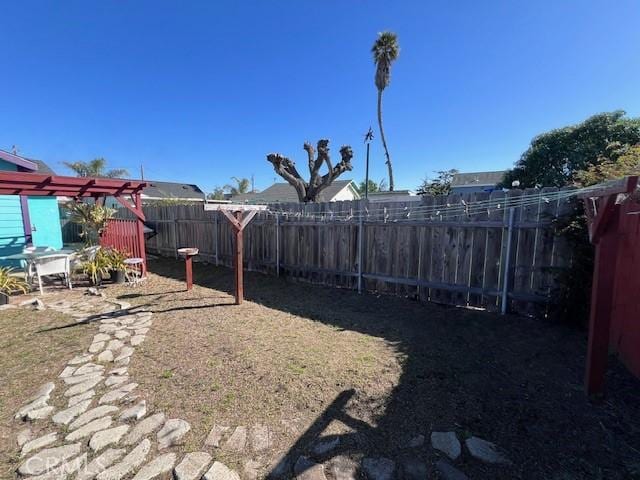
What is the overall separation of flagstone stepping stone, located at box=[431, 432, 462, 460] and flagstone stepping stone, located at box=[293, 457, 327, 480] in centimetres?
74

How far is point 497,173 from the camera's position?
27.9 metres

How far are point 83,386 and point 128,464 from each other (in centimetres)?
130

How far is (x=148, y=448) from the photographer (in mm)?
1773

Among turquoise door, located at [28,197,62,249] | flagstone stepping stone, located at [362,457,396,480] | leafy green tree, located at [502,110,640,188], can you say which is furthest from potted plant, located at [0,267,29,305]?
leafy green tree, located at [502,110,640,188]

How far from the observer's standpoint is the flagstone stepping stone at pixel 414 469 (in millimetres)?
1583

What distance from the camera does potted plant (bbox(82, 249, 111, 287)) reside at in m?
6.18

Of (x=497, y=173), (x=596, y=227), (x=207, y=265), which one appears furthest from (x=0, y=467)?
(x=497, y=173)

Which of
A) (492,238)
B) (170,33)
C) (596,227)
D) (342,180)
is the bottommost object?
(492,238)

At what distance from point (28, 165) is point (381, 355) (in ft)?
30.7

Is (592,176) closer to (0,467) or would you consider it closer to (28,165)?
(0,467)

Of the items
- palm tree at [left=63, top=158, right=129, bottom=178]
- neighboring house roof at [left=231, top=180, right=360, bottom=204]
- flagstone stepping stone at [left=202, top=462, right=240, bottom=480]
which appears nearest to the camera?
flagstone stepping stone at [left=202, top=462, right=240, bottom=480]

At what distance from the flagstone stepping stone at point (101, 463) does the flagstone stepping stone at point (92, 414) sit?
1.50 feet

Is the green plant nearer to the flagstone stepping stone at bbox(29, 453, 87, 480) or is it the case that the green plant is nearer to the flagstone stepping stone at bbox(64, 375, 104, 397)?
the flagstone stepping stone at bbox(64, 375, 104, 397)

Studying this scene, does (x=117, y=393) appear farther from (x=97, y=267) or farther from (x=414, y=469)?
(x=97, y=267)
